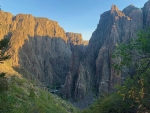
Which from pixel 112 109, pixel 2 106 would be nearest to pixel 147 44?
pixel 2 106

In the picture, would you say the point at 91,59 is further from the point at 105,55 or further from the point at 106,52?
the point at 106,52

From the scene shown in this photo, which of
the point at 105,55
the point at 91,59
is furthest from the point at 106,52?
the point at 91,59

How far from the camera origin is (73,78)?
133m

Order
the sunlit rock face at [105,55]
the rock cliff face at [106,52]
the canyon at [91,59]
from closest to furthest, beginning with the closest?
the sunlit rock face at [105,55] → the rock cliff face at [106,52] → the canyon at [91,59]

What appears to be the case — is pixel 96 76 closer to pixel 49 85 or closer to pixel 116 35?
pixel 116 35

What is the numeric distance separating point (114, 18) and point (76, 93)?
69.7 m

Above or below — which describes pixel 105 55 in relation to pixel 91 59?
above

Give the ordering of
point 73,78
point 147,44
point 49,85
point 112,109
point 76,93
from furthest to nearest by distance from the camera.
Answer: point 49,85 < point 73,78 < point 76,93 < point 112,109 < point 147,44

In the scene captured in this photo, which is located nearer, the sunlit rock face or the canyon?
the sunlit rock face

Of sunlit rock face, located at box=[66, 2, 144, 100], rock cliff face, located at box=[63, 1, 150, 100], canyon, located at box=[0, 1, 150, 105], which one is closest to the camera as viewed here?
sunlit rock face, located at box=[66, 2, 144, 100]

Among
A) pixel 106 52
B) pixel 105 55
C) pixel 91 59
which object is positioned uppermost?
pixel 106 52

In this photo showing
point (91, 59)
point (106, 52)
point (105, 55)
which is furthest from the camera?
point (91, 59)

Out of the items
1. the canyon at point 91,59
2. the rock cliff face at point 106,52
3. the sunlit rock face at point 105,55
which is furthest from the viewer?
the canyon at point 91,59

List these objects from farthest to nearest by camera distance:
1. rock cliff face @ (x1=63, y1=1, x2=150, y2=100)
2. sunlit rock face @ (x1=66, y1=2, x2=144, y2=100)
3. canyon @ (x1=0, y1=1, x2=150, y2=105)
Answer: canyon @ (x1=0, y1=1, x2=150, y2=105), rock cliff face @ (x1=63, y1=1, x2=150, y2=100), sunlit rock face @ (x1=66, y1=2, x2=144, y2=100)
